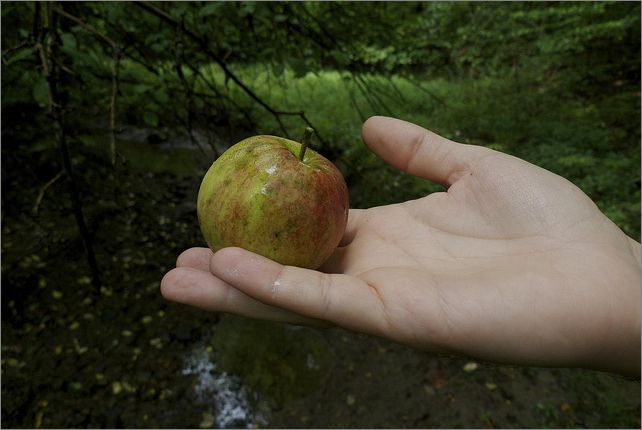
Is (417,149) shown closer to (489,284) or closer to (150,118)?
(489,284)

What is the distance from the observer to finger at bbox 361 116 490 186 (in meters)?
2.09

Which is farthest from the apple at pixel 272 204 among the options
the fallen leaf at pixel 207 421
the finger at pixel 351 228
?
the fallen leaf at pixel 207 421

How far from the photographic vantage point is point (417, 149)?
6.93 feet

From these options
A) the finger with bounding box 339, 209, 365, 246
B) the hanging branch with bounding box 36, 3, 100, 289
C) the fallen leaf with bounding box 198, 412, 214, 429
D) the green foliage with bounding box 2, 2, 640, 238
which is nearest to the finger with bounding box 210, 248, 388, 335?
the finger with bounding box 339, 209, 365, 246

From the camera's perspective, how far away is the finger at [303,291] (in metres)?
1.49

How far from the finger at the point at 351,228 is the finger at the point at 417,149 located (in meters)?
0.30

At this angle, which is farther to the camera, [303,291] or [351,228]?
[351,228]

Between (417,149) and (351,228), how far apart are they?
45 centimetres


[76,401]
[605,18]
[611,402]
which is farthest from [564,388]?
[605,18]

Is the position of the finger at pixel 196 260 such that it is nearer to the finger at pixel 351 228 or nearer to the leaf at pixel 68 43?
the finger at pixel 351 228

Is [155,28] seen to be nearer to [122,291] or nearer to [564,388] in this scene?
[122,291]

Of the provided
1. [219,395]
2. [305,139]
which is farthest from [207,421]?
[305,139]

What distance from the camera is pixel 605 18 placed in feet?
22.8

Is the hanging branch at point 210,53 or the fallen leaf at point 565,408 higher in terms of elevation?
the hanging branch at point 210,53
